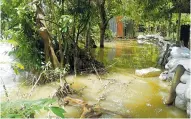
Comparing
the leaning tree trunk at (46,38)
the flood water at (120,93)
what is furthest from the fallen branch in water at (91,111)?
the leaning tree trunk at (46,38)

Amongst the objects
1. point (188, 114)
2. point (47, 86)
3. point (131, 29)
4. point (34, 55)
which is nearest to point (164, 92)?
point (188, 114)

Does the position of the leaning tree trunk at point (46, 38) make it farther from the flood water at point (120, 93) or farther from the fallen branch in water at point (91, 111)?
the fallen branch in water at point (91, 111)

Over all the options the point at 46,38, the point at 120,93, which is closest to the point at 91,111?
the point at 120,93

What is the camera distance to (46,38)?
21.2 ft

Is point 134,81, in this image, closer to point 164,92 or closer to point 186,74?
point 164,92

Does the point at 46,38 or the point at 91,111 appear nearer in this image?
the point at 91,111

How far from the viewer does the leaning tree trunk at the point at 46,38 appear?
6273 millimetres

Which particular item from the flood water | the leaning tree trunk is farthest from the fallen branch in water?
the leaning tree trunk

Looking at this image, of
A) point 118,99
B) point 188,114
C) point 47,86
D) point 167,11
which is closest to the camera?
point 188,114

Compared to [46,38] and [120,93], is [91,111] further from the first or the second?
[46,38]

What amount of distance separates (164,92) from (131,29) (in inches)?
591

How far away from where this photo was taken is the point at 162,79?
21.9 ft

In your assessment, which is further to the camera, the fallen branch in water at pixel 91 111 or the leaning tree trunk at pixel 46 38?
the leaning tree trunk at pixel 46 38

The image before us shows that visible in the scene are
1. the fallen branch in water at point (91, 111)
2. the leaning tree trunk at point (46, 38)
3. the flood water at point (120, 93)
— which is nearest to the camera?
the fallen branch in water at point (91, 111)
